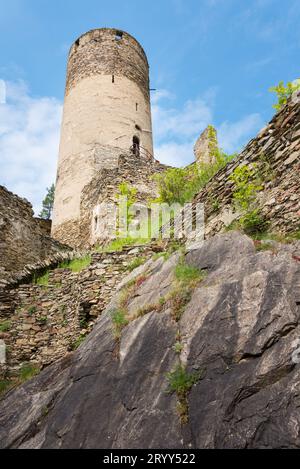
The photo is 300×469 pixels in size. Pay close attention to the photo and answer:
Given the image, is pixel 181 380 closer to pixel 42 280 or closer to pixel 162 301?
pixel 162 301

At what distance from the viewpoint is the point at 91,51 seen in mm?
18703

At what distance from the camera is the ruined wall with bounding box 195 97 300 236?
536cm

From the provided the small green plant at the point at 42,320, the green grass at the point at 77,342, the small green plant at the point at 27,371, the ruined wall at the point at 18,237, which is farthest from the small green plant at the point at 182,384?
the ruined wall at the point at 18,237

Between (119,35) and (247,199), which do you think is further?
(119,35)

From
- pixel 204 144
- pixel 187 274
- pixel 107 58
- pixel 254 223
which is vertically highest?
pixel 107 58

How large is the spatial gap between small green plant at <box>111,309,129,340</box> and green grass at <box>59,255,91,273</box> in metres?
2.83

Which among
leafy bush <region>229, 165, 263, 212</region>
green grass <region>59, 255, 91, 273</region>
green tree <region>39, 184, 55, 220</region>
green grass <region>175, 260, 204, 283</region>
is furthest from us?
green tree <region>39, 184, 55, 220</region>

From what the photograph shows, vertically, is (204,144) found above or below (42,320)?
above

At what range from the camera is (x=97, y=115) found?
1670 cm

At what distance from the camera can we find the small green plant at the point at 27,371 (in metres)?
6.33

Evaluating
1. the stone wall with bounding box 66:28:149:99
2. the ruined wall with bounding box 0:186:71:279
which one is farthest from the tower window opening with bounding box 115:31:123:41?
the ruined wall with bounding box 0:186:71:279

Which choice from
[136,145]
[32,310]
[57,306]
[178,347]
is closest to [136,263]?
[57,306]

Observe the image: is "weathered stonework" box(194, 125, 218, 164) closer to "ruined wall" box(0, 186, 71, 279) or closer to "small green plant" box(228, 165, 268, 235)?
"ruined wall" box(0, 186, 71, 279)

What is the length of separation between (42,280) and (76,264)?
0.75 metres
